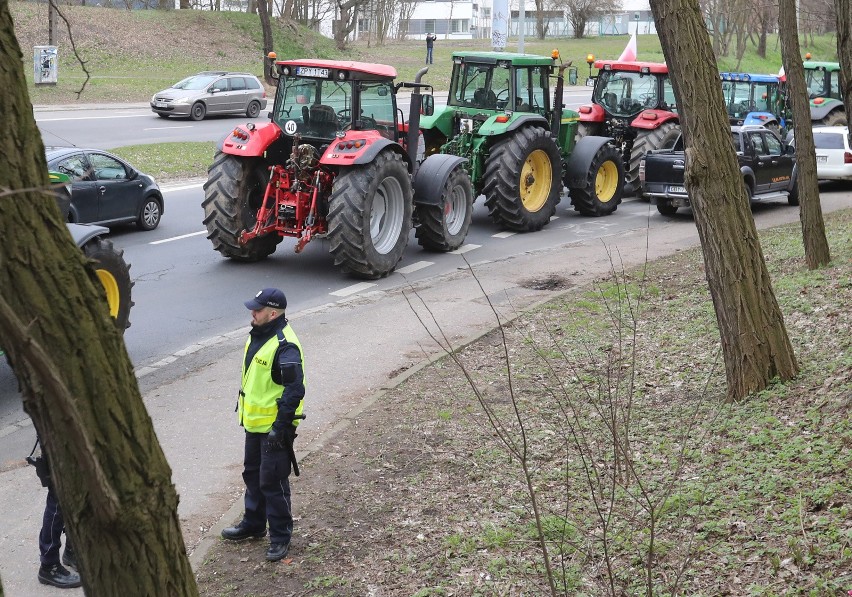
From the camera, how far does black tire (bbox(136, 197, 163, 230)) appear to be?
1623 centimetres

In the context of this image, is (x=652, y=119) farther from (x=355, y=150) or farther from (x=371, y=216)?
(x=355, y=150)

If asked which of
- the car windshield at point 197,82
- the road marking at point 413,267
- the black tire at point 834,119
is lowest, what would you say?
the road marking at point 413,267

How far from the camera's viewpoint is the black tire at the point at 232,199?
43.8 feet

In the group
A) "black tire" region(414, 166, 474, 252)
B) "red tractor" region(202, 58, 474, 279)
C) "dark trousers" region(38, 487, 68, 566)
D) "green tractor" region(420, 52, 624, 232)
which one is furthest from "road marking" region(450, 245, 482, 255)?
"dark trousers" region(38, 487, 68, 566)

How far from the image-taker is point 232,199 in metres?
13.3

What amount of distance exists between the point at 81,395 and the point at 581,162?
15.8 m

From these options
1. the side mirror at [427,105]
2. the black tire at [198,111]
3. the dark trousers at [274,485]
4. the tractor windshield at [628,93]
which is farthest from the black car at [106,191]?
the black tire at [198,111]

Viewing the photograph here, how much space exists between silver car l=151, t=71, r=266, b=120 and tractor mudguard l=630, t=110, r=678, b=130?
1621 centimetres

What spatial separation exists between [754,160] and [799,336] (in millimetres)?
10527

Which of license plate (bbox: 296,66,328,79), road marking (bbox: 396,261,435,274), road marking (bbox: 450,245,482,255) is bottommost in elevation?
road marking (bbox: 396,261,435,274)

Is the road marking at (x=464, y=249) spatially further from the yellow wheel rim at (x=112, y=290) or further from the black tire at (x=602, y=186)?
the yellow wheel rim at (x=112, y=290)

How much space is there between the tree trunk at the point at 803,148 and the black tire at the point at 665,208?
250 inches

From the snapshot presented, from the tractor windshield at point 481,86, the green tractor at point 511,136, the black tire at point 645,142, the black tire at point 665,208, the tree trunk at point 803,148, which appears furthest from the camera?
the black tire at point 645,142

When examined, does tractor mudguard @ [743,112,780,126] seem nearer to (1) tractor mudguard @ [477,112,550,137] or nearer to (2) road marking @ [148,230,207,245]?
(1) tractor mudguard @ [477,112,550,137]
